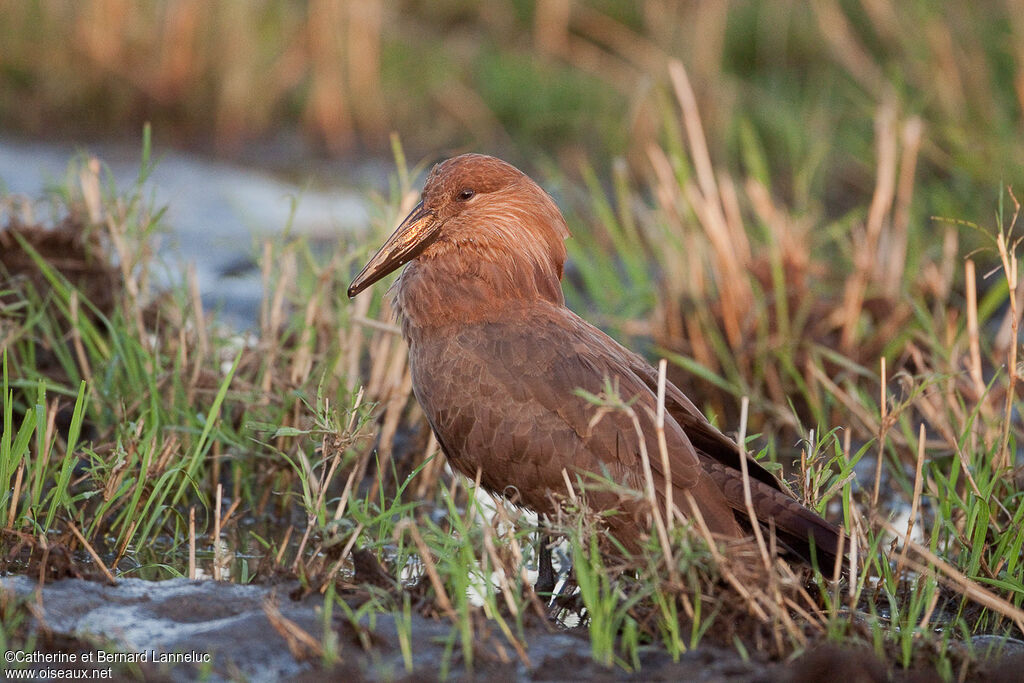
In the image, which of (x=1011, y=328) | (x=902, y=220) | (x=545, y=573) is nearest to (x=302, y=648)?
(x=545, y=573)

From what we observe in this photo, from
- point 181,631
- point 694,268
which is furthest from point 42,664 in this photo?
point 694,268

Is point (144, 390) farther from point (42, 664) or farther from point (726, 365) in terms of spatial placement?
point (726, 365)

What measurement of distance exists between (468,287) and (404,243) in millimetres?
277

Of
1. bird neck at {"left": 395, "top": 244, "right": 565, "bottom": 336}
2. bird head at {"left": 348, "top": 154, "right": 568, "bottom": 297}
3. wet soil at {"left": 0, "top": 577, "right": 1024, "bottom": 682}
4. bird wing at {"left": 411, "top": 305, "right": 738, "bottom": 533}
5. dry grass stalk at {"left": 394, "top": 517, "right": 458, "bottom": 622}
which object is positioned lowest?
wet soil at {"left": 0, "top": 577, "right": 1024, "bottom": 682}

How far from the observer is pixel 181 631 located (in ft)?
9.14

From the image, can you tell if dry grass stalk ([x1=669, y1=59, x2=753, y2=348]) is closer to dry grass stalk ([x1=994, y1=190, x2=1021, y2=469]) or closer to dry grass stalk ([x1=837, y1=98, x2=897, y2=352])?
dry grass stalk ([x1=837, y1=98, x2=897, y2=352])

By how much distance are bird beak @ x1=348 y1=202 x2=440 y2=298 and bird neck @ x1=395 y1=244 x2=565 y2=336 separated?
55 mm

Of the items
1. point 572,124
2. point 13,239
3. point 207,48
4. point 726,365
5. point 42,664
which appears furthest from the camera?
point 572,124

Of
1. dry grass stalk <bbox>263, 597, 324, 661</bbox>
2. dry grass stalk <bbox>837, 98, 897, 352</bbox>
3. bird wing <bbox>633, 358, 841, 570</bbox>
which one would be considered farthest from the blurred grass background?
dry grass stalk <bbox>263, 597, 324, 661</bbox>

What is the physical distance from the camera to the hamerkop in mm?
3262

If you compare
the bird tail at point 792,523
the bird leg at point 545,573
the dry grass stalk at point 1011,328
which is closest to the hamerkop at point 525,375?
the bird tail at point 792,523

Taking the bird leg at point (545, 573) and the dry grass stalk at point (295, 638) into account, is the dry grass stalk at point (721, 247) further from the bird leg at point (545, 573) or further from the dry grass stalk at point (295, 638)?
the dry grass stalk at point (295, 638)

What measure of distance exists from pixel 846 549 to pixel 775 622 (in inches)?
15.6

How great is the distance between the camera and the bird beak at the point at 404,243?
3.78 m
